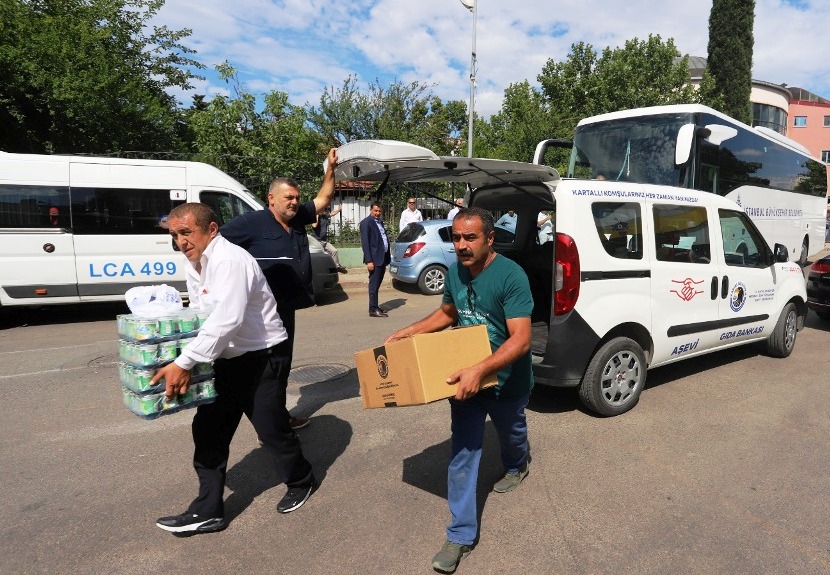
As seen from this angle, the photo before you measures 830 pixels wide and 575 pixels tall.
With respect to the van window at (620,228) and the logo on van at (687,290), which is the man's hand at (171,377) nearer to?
the van window at (620,228)

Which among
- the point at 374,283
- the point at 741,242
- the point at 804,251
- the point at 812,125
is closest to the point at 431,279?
the point at 374,283

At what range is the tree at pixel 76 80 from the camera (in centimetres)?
1145

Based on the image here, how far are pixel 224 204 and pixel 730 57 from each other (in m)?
29.3

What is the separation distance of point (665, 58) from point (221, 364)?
110 feet

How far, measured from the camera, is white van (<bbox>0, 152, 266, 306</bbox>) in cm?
763

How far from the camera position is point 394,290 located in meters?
11.4

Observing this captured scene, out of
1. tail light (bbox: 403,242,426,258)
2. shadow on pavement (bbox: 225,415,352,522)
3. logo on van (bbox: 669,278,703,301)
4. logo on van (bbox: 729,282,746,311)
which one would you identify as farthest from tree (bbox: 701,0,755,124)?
shadow on pavement (bbox: 225,415,352,522)

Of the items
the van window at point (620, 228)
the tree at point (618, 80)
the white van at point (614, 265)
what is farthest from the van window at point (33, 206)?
the tree at point (618, 80)

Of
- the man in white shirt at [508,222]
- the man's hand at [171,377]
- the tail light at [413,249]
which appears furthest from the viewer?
the tail light at [413,249]

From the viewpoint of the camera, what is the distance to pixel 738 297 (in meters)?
5.24

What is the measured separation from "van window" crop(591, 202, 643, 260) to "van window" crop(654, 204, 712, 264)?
23 cm

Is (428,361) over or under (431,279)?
over

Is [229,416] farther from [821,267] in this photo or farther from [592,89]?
[592,89]

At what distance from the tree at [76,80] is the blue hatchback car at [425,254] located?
7685mm
